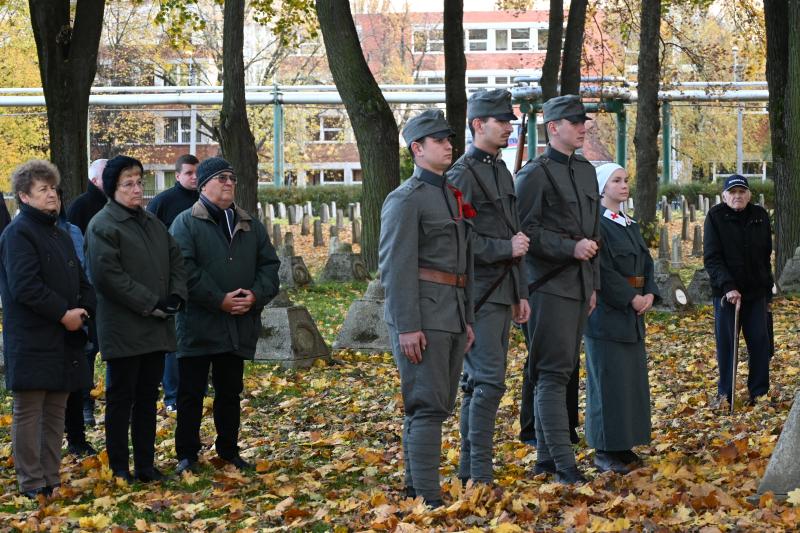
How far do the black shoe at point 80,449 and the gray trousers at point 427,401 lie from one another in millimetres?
3177

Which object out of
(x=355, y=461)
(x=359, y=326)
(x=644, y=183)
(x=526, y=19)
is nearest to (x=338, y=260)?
(x=644, y=183)

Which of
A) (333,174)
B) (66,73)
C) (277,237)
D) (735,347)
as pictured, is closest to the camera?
(735,347)

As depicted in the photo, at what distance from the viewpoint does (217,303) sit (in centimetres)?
832

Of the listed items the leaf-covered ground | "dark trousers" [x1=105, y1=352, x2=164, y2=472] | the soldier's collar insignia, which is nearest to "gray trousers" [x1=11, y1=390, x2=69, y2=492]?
the leaf-covered ground

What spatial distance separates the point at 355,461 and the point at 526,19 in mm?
77413

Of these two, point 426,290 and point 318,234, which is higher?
point 426,290

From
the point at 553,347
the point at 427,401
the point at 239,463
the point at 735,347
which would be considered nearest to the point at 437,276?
the point at 427,401

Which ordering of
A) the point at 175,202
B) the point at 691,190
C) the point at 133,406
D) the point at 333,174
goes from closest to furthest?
the point at 133,406 < the point at 175,202 < the point at 691,190 < the point at 333,174

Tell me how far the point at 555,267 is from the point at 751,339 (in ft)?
10.8

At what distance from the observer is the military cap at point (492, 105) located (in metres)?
7.35

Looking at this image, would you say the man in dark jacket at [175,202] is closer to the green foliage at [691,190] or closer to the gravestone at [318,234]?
the gravestone at [318,234]

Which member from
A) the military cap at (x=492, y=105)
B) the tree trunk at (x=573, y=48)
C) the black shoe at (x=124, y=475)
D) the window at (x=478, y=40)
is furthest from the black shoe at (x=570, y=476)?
the window at (x=478, y=40)

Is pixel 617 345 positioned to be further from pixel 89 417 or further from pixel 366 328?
pixel 366 328

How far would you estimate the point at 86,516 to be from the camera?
7.21 m
